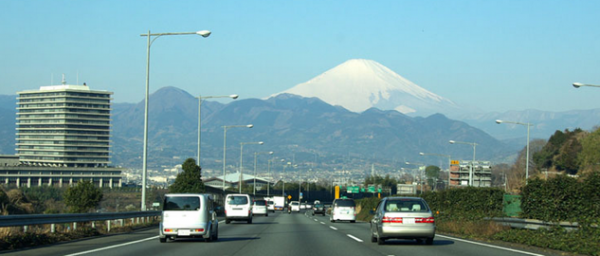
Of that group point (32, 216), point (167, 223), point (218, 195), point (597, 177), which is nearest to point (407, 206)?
point (597, 177)

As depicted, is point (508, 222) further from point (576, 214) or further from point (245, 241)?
point (245, 241)

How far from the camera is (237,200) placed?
→ 4066 centimetres

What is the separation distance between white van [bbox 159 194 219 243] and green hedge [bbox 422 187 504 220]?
37.7ft

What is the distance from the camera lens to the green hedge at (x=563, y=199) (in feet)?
66.6

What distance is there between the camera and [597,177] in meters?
20.6

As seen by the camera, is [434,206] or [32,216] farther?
[434,206]

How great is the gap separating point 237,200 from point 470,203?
14.2 metres

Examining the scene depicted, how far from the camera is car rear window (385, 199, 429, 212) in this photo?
71.3ft

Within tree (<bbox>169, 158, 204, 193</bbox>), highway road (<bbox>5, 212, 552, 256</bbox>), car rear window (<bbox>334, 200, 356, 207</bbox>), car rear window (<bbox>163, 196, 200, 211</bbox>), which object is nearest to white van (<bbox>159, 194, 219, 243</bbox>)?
car rear window (<bbox>163, 196, 200, 211</bbox>)

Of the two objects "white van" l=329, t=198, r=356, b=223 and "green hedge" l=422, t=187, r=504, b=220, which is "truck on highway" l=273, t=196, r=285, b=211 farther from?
"green hedge" l=422, t=187, r=504, b=220

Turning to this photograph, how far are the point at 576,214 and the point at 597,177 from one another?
1.23 metres

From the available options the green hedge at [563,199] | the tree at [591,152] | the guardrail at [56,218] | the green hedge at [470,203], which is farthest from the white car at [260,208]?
the tree at [591,152]

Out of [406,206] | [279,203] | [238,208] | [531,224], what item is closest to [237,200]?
[238,208]

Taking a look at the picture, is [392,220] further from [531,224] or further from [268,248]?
[531,224]
